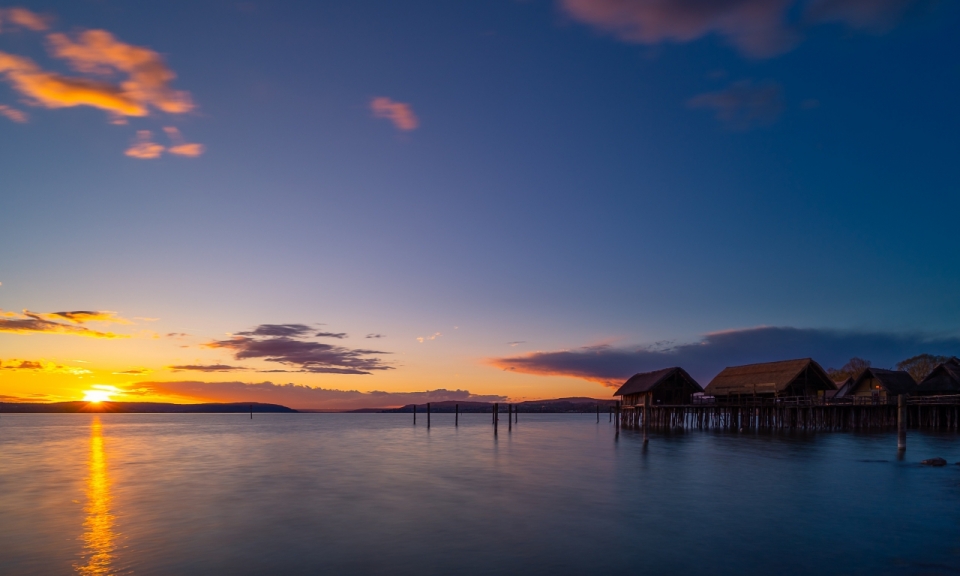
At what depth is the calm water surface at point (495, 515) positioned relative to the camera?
13.9 metres

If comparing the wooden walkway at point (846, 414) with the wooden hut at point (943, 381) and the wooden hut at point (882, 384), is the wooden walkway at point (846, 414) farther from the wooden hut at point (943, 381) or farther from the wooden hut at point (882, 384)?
the wooden hut at point (943, 381)

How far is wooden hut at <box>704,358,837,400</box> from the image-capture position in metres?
53.8

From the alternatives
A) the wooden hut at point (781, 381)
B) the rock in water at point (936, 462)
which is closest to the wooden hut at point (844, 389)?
the wooden hut at point (781, 381)

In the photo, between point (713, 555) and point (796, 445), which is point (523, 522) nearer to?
point (713, 555)

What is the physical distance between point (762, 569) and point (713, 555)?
4.51ft

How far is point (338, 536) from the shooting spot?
16.6m

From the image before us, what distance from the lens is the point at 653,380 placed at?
6056 cm

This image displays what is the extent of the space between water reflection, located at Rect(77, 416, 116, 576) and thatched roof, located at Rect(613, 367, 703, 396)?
46.3 m

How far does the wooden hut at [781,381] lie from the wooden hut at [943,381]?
27.6 feet

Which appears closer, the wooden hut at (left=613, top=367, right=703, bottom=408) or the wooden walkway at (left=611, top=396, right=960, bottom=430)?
the wooden walkway at (left=611, top=396, right=960, bottom=430)

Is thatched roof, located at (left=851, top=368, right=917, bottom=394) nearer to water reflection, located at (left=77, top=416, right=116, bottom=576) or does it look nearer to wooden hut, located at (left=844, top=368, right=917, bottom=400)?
wooden hut, located at (left=844, top=368, right=917, bottom=400)

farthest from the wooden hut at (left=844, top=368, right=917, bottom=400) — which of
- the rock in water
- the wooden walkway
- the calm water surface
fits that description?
the rock in water

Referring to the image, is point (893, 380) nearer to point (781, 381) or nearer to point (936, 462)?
point (781, 381)

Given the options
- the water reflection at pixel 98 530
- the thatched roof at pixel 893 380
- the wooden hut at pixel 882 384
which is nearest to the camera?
the water reflection at pixel 98 530
